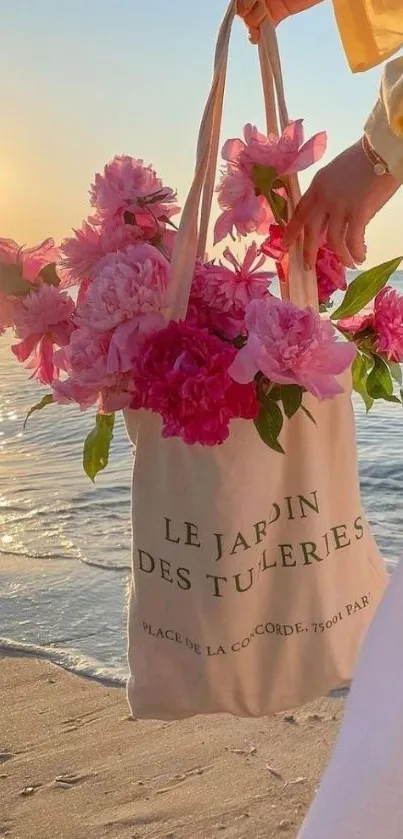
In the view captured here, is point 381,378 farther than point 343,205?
Yes

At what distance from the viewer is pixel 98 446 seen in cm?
132

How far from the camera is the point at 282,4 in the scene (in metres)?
1.28

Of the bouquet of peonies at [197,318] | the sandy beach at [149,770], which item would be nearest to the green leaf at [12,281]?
the bouquet of peonies at [197,318]

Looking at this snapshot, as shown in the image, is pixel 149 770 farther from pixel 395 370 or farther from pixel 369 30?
pixel 369 30

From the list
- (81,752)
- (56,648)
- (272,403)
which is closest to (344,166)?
(272,403)

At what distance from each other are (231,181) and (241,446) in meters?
0.38

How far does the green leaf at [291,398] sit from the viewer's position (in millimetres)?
1154

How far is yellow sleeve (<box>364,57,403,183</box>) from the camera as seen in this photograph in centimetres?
98

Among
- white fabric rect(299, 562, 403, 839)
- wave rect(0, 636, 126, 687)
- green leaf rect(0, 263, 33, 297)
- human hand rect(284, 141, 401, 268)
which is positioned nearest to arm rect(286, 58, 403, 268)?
human hand rect(284, 141, 401, 268)

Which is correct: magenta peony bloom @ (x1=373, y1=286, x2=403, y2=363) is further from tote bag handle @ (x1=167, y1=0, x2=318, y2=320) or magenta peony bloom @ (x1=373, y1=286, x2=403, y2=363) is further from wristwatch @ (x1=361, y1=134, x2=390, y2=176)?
wristwatch @ (x1=361, y1=134, x2=390, y2=176)

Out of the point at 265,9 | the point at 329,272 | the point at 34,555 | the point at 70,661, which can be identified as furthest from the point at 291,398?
the point at 34,555

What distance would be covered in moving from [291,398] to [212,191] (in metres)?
0.33

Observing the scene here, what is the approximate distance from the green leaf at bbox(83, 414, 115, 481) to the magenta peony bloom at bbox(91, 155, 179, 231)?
0.30 metres

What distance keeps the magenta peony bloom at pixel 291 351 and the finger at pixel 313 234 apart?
0.48 ft
